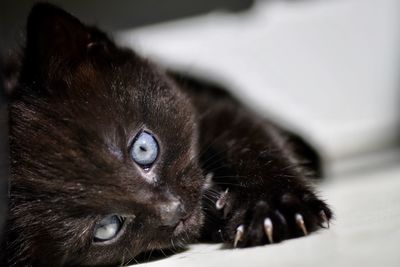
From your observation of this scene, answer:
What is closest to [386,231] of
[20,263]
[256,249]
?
[256,249]

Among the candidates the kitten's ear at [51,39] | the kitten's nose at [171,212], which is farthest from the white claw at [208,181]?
the kitten's ear at [51,39]

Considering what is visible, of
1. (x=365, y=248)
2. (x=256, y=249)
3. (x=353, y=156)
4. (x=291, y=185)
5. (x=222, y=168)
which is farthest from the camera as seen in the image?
(x=353, y=156)

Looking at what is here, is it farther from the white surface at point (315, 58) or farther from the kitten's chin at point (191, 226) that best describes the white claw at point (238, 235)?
the white surface at point (315, 58)

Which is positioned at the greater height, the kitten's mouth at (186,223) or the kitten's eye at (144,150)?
the kitten's eye at (144,150)

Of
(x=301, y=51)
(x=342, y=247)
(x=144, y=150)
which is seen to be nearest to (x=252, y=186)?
(x=144, y=150)

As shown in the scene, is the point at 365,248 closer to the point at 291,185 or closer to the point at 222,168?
the point at 291,185

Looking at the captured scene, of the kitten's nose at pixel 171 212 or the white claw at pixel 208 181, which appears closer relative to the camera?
the kitten's nose at pixel 171 212

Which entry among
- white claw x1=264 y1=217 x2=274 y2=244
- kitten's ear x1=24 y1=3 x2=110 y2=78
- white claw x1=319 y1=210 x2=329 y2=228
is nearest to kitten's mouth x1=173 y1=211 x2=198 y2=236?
white claw x1=264 y1=217 x2=274 y2=244
